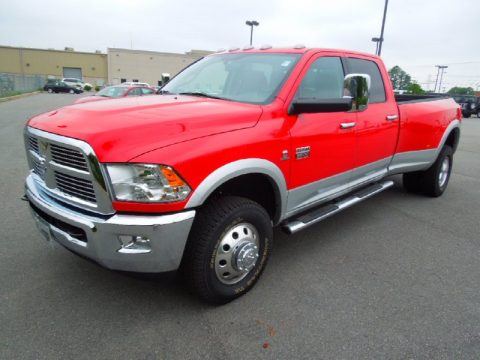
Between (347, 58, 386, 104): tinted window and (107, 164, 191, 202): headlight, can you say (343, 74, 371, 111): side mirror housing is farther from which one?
(107, 164, 191, 202): headlight

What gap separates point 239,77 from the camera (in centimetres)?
345

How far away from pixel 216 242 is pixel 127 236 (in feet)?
2.00

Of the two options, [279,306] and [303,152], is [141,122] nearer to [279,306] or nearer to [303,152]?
[303,152]

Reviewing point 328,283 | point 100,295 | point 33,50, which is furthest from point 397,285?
point 33,50

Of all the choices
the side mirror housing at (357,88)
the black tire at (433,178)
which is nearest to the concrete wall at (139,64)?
the black tire at (433,178)

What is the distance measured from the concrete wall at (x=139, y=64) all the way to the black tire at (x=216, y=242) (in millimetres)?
65909

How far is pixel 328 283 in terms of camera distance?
3.11 m

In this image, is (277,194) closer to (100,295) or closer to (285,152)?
(285,152)

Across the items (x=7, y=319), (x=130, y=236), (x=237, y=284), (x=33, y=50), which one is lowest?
(x=7, y=319)

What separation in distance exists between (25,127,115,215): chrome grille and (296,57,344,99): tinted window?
1.74m

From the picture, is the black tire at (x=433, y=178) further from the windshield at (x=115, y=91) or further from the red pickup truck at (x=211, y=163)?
the windshield at (x=115, y=91)

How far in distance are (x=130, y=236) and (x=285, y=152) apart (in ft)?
4.41

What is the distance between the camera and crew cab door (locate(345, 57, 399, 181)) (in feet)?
12.5

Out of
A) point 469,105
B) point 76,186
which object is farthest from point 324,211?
point 469,105
